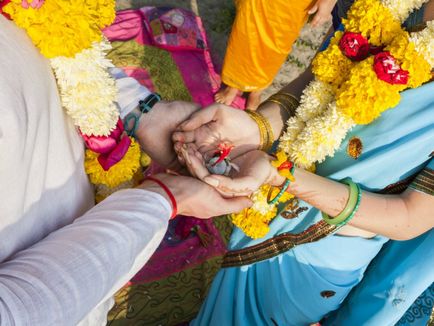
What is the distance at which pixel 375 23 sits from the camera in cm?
133

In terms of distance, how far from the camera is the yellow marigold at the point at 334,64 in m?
1.39

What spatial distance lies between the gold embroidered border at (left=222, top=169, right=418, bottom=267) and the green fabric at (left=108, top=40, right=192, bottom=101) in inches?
57.8

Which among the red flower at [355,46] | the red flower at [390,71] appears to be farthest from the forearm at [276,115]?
the red flower at [390,71]

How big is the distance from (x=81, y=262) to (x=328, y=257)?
0.96 meters

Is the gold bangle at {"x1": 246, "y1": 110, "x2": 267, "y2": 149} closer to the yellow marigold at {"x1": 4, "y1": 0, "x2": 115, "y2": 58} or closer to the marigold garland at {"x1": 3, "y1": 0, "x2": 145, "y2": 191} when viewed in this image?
the marigold garland at {"x1": 3, "y1": 0, "x2": 145, "y2": 191}

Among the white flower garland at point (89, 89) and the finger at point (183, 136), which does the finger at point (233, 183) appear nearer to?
the finger at point (183, 136)

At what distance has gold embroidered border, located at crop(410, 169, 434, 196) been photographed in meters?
1.23

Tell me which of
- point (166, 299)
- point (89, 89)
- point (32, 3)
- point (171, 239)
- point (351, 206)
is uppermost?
point (32, 3)

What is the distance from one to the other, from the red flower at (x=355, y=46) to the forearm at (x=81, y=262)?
0.79 meters

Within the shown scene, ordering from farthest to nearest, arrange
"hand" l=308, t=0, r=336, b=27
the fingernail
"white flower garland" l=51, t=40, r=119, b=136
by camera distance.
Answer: "hand" l=308, t=0, r=336, b=27, the fingernail, "white flower garland" l=51, t=40, r=119, b=136

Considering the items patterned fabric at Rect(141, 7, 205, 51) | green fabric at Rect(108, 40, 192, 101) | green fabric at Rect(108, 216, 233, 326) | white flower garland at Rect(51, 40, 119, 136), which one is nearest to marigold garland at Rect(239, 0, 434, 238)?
white flower garland at Rect(51, 40, 119, 136)

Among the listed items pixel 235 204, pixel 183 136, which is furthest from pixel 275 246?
pixel 183 136

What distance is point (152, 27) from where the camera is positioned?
9.92ft

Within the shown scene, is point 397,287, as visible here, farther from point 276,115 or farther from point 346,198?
point 276,115
